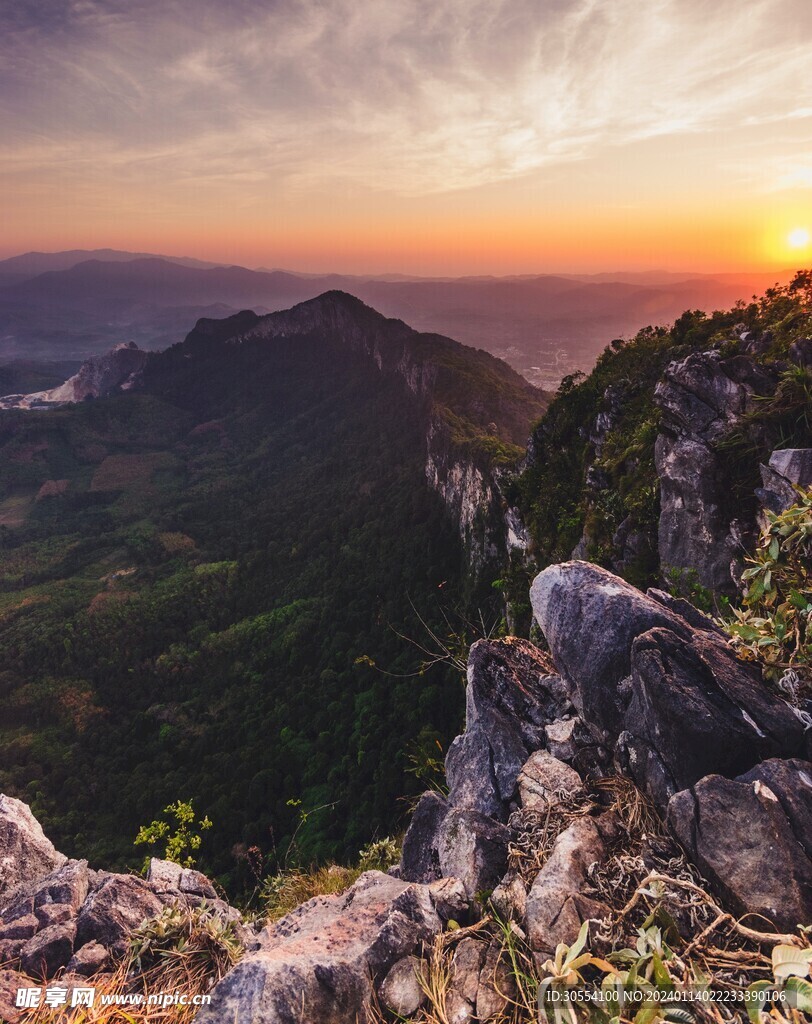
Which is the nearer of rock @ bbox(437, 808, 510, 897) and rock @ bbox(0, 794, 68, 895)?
rock @ bbox(437, 808, 510, 897)

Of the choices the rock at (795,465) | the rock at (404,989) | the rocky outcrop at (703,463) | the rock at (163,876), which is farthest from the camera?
the rocky outcrop at (703,463)

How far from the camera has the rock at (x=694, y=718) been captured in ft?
13.8

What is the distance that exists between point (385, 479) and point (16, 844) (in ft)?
242

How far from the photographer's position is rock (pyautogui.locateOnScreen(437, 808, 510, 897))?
178 inches

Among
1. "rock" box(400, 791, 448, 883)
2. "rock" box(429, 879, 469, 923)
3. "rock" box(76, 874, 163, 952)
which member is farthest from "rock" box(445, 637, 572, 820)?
"rock" box(76, 874, 163, 952)

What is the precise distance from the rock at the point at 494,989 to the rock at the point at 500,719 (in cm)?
203

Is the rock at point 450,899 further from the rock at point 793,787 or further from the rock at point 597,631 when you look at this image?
the rock at point 793,787

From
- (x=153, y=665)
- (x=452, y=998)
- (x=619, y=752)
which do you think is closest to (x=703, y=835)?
(x=619, y=752)

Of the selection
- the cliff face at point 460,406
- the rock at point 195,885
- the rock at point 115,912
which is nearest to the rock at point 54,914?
the rock at point 115,912

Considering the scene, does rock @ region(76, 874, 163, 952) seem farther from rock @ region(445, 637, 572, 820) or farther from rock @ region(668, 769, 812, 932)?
rock @ region(668, 769, 812, 932)

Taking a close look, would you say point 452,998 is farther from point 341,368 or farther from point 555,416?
point 341,368

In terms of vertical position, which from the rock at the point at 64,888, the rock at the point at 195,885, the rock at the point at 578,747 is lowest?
the rock at the point at 195,885

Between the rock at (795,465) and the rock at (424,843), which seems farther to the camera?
the rock at (795,465)

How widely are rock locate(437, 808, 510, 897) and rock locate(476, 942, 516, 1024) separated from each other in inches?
29.9
